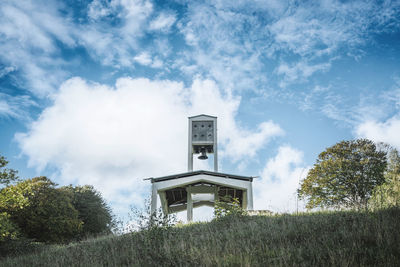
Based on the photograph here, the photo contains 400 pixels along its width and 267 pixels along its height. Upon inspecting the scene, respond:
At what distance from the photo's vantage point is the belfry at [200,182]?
55.8ft

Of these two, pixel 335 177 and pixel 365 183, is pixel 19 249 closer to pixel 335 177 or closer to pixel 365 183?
pixel 335 177

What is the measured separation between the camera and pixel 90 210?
82.7 feet

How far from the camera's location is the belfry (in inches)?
670

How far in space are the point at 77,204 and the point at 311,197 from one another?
21545 mm

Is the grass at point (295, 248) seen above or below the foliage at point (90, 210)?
below

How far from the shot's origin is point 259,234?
22.3ft

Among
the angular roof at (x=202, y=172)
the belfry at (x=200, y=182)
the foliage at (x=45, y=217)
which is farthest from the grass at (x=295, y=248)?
the foliage at (x=45, y=217)

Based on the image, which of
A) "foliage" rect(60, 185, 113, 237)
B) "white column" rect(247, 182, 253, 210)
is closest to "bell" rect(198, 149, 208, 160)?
"white column" rect(247, 182, 253, 210)

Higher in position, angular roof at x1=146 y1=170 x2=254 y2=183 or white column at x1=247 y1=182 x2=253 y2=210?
angular roof at x1=146 y1=170 x2=254 y2=183

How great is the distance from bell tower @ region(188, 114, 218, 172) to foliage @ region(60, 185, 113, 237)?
428 inches

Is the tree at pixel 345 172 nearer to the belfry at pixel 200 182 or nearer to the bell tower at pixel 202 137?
the belfry at pixel 200 182

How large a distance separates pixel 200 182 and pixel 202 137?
3145 millimetres

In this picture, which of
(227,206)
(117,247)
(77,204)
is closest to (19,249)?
(77,204)

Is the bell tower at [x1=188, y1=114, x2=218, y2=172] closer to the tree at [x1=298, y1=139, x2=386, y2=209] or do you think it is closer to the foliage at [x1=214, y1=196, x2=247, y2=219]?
the foliage at [x1=214, y1=196, x2=247, y2=219]
